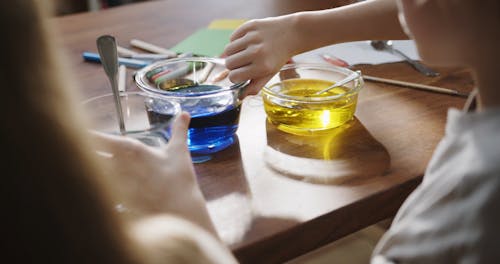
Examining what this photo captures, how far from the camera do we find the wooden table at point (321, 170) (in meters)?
0.65

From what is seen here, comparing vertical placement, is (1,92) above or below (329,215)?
above

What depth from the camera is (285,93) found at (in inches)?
35.7

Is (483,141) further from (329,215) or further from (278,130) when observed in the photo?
(278,130)

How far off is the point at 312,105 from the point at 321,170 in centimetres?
11

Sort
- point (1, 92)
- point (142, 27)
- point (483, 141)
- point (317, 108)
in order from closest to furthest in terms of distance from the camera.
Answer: point (1, 92), point (483, 141), point (317, 108), point (142, 27)

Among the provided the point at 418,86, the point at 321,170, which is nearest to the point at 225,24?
the point at 418,86

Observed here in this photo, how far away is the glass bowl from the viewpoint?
0.76 m

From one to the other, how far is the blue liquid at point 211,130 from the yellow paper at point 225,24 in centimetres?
53

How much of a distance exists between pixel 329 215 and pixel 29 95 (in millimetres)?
371

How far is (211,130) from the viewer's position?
78 centimetres

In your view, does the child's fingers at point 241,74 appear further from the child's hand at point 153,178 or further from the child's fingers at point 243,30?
the child's hand at point 153,178

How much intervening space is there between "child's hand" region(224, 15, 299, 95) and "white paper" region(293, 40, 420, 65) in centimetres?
13

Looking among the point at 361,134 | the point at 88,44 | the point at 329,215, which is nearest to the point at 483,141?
the point at 329,215

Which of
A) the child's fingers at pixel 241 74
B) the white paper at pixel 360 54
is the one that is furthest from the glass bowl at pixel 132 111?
the white paper at pixel 360 54
